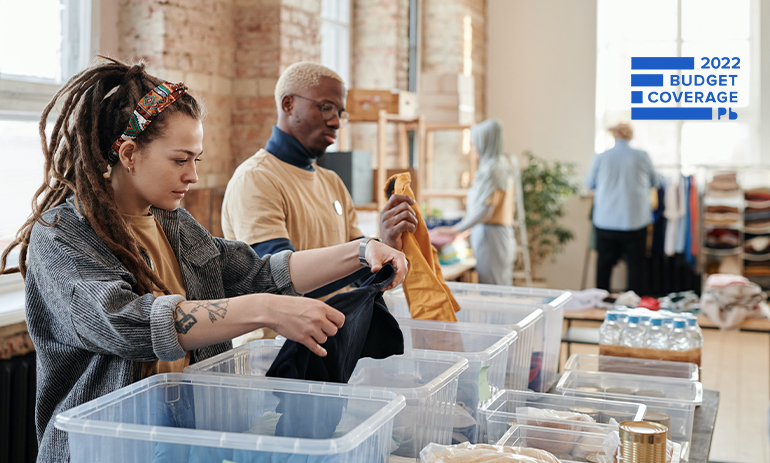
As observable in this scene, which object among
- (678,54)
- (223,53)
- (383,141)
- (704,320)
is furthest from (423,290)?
(678,54)

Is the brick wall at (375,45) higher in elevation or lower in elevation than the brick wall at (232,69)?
higher

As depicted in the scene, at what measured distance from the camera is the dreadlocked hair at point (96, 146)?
1266mm

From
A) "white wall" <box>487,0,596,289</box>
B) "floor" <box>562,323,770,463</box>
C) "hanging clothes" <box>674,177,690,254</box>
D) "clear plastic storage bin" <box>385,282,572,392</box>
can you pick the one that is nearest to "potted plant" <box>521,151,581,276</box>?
"white wall" <box>487,0,596,289</box>

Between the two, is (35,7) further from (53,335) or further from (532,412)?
(532,412)

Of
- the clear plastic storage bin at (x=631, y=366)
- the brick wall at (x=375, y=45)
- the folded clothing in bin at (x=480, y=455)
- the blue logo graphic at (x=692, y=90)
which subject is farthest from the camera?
the brick wall at (x=375, y=45)

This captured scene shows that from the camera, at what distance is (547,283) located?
755 cm

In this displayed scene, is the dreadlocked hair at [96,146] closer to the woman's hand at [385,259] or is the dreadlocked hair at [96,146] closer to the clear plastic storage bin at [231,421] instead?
the clear plastic storage bin at [231,421]

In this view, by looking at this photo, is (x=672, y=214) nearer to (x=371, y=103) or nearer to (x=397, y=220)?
(x=371, y=103)

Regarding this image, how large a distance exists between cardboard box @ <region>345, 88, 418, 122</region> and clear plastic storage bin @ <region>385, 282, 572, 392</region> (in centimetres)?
275

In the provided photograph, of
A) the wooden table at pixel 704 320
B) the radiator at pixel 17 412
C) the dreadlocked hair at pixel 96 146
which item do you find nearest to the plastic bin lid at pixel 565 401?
the dreadlocked hair at pixel 96 146

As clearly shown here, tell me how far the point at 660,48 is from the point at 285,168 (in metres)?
6.26

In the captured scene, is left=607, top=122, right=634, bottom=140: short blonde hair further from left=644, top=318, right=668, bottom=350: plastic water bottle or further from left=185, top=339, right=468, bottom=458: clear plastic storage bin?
left=185, top=339, right=468, bottom=458: clear plastic storage bin

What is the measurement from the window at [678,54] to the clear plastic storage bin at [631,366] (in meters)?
5.81

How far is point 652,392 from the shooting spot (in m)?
1.77
